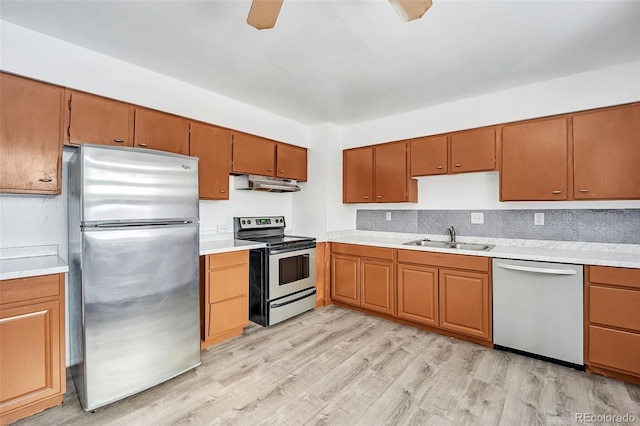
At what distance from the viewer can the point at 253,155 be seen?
347 centimetres

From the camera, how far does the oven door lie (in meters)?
3.24

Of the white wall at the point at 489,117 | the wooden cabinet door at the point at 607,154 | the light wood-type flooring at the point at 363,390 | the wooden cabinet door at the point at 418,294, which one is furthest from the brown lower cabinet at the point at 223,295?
the wooden cabinet door at the point at 607,154

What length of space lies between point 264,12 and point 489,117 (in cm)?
257

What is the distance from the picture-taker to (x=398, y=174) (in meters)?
3.68

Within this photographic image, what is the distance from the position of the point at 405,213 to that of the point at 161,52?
3139mm

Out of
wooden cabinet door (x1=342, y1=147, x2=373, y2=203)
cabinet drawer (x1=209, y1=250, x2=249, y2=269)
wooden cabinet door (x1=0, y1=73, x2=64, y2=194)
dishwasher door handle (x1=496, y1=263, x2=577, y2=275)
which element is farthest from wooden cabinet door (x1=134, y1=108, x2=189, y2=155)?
dishwasher door handle (x1=496, y1=263, x2=577, y2=275)

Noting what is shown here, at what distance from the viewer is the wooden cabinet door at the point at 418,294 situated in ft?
10.1

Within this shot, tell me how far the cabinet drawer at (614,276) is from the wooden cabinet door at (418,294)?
47.3 inches

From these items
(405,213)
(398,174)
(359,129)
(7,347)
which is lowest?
(7,347)

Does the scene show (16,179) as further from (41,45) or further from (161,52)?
(161,52)

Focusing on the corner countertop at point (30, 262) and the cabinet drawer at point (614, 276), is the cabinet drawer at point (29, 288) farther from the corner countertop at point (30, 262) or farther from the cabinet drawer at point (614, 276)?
the cabinet drawer at point (614, 276)

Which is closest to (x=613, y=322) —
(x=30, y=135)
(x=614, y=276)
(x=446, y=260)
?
(x=614, y=276)

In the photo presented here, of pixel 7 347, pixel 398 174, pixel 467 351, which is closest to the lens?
pixel 7 347

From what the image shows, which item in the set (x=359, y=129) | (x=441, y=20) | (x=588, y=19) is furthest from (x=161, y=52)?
(x=588, y=19)
